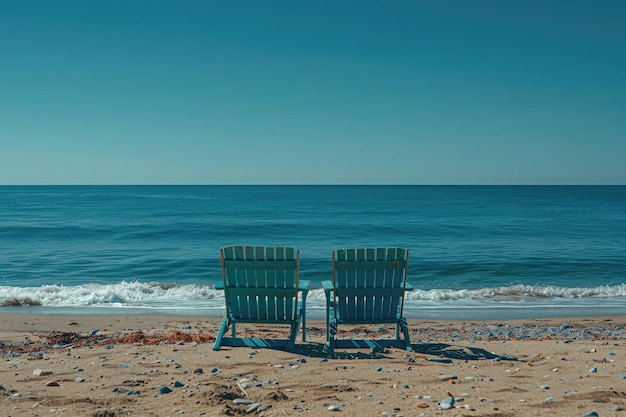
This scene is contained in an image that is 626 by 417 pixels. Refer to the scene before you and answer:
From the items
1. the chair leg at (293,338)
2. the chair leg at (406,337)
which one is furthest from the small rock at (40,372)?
the chair leg at (406,337)

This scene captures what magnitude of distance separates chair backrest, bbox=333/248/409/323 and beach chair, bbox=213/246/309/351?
1.75ft

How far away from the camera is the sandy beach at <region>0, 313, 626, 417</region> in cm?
434

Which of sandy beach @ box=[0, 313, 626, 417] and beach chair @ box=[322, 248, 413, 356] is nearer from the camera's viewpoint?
sandy beach @ box=[0, 313, 626, 417]


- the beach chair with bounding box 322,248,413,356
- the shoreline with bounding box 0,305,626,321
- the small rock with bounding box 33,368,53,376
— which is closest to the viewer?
the small rock with bounding box 33,368,53,376

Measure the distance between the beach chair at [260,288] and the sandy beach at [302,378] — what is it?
283 mm

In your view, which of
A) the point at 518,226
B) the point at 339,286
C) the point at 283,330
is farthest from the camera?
the point at 518,226

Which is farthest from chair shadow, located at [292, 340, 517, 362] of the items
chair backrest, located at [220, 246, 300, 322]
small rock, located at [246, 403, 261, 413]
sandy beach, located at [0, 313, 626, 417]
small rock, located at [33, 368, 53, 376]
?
small rock, located at [33, 368, 53, 376]

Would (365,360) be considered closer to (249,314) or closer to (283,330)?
(249,314)

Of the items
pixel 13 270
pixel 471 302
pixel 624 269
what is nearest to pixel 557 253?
pixel 624 269

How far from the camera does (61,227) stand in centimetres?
3344

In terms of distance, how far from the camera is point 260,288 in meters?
7.07

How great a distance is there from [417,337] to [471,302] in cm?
511

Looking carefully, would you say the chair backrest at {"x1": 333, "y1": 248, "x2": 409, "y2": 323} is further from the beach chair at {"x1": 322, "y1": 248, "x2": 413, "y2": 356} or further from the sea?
the sea

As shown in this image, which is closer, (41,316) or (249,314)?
(249,314)
